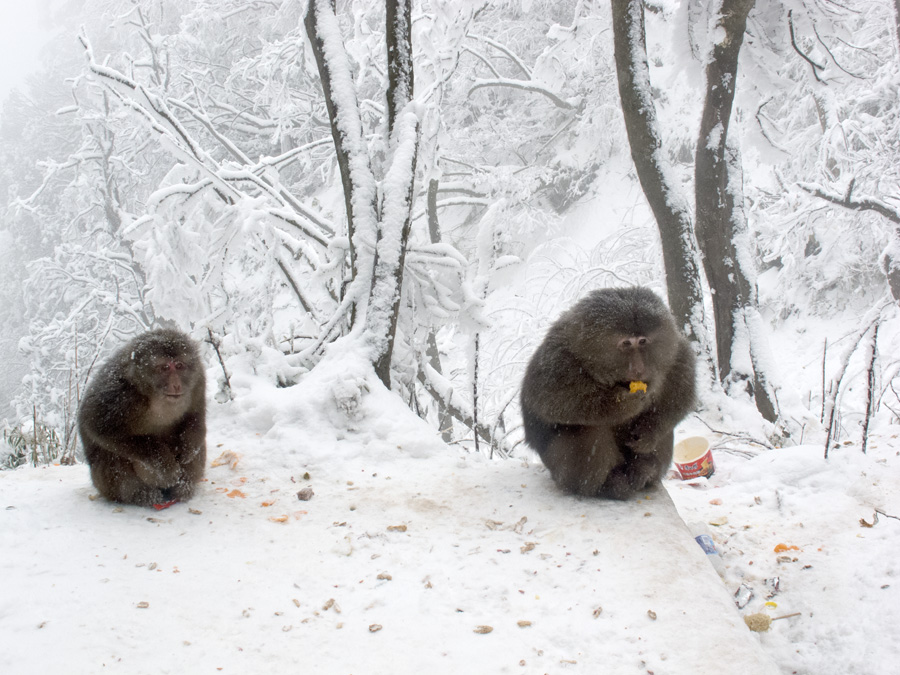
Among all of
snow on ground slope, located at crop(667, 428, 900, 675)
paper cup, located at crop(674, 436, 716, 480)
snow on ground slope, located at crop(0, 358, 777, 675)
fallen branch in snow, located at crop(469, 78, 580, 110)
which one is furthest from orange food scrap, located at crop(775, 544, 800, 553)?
fallen branch in snow, located at crop(469, 78, 580, 110)

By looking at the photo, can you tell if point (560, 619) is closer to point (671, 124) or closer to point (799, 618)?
point (799, 618)

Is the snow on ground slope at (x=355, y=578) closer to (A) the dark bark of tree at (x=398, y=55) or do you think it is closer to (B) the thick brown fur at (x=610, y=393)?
(B) the thick brown fur at (x=610, y=393)

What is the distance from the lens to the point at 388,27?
151 inches

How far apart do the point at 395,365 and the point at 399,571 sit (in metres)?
2.14

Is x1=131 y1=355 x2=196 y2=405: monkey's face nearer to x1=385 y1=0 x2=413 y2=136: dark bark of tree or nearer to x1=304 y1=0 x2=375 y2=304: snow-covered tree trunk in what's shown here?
x1=304 y1=0 x2=375 y2=304: snow-covered tree trunk

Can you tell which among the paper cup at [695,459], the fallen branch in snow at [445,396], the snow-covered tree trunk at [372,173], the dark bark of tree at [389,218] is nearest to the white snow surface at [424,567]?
the paper cup at [695,459]

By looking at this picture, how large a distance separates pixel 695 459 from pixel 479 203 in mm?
7909

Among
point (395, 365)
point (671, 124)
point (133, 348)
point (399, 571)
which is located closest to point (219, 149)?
point (671, 124)

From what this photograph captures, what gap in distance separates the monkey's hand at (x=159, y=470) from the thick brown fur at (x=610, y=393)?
5.05ft

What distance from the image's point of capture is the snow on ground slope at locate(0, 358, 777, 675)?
1.62 metres

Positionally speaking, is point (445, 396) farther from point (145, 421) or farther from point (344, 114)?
point (145, 421)

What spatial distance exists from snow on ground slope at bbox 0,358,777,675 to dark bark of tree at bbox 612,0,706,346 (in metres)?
2.26

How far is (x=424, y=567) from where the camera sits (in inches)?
85.0

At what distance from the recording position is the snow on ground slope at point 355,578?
1624 millimetres
